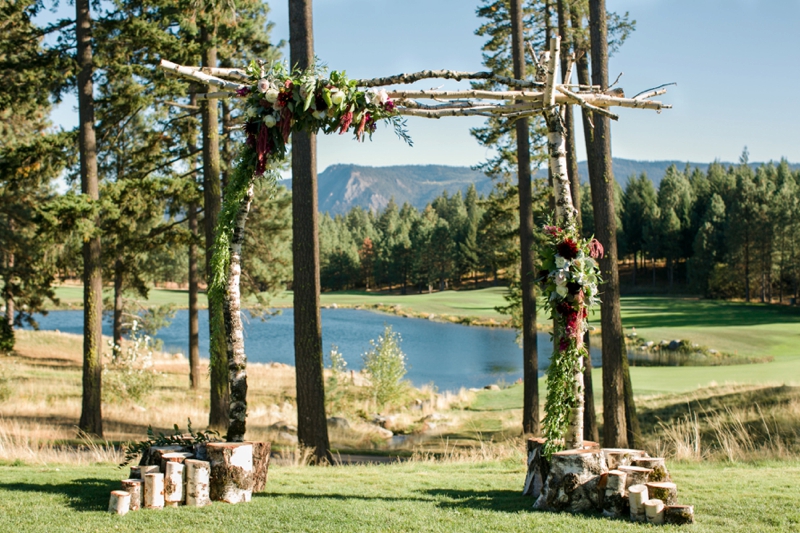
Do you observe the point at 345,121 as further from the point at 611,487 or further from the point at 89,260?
the point at 89,260

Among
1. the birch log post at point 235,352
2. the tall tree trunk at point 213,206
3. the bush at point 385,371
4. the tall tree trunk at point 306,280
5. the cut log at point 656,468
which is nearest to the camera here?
the cut log at point 656,468

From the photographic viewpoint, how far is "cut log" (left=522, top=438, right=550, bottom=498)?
19.8 feet

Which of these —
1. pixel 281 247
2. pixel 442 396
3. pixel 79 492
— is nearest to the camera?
pixel 79 492

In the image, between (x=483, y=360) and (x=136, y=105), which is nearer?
(x=136, y=105)

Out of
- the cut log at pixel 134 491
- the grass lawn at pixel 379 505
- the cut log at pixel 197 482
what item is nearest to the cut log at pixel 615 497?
the grass lawn at pixel 379 505

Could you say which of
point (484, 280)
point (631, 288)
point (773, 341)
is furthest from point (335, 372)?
point (484, 280)

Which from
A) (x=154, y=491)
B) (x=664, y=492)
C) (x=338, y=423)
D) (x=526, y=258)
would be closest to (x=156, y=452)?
(x=154, y=491)

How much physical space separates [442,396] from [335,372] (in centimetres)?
407

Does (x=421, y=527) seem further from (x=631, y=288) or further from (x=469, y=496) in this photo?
(x=631, y=288)

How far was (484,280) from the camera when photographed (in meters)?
82.8

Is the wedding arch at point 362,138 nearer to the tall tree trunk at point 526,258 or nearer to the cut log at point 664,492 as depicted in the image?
the cut log at point 664,492

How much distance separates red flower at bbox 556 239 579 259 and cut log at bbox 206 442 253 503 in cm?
343

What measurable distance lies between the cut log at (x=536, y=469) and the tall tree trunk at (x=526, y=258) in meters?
6.11

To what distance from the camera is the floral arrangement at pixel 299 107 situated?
19.5 ft
